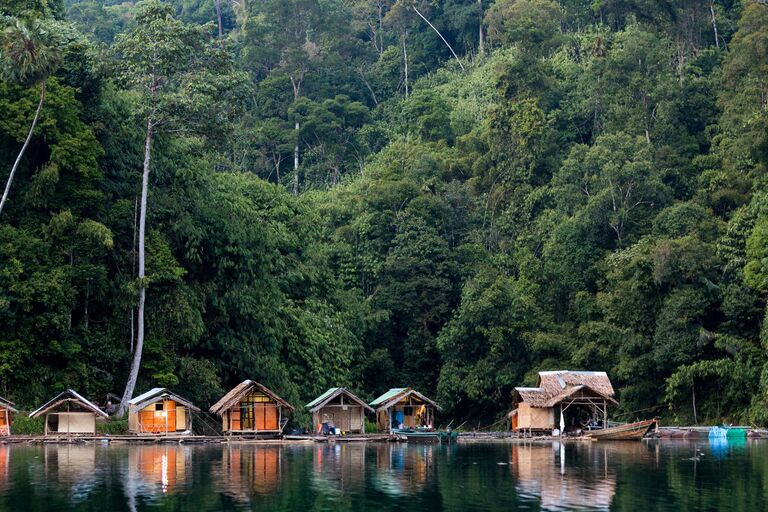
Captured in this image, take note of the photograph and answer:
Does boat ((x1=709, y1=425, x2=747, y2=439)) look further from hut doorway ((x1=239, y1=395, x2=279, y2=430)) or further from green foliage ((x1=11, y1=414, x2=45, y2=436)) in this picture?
green foliage ((x1=11, y1=414, x2=45, y2=436))

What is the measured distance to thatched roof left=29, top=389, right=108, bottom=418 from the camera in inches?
2047

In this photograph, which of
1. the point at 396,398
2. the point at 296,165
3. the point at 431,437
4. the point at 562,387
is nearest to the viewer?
the point at 431,437

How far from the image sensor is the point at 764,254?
5912 centimetres

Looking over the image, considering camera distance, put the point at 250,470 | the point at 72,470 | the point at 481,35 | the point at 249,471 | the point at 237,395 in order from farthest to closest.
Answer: the point at 481,35 < the point at 237,395 < the point at 250,470 < the point at 249,471 < the point at 72,470

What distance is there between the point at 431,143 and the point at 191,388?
35.4 meters

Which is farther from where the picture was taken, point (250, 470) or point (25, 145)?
point (25, 145)

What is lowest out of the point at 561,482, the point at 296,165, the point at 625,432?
the point at 561,482

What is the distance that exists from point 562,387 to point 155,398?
826 inches

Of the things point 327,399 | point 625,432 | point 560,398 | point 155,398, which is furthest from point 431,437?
point 155,398

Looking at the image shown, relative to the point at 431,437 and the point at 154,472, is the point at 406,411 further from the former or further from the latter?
the point at 154,472

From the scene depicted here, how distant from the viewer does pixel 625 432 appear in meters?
56.8

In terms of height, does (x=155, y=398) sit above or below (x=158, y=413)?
above

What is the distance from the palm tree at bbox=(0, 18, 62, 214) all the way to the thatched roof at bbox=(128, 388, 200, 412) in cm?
1118

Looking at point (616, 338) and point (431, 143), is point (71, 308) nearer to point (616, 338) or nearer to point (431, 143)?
point (616, 338)
